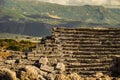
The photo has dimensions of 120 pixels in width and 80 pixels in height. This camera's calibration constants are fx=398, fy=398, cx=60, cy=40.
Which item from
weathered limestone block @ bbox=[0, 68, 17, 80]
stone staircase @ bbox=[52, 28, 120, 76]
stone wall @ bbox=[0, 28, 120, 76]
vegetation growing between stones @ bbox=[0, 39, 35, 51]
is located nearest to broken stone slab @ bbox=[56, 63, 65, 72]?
stone wall @ bbox=[0, 28, 120, 76]

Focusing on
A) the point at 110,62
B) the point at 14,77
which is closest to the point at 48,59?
the point at 110,62

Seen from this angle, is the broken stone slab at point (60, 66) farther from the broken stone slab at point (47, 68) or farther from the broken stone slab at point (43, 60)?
the broken stone slab at point (47, 68)

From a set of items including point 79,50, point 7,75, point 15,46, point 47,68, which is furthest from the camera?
point 15,46

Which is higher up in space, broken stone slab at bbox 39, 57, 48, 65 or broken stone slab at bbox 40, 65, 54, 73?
broken stone slab at bbox 39, 57, 48, 65

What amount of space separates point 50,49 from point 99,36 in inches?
240

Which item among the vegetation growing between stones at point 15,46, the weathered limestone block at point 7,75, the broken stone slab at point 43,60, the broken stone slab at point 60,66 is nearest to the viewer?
the weathered limestone block at point 7,75

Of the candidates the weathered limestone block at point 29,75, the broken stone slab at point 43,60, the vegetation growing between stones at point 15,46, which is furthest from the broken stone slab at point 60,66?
the vegetation growing between stones at point 15,46

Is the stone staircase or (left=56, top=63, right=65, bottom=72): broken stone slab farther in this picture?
the stone staircase

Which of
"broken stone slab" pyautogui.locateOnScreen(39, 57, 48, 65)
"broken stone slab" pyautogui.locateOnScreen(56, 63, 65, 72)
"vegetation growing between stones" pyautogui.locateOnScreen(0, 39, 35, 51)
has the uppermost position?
"broken stone slab" pyautogui.locateOnScreen(39, 57, 48, 65)

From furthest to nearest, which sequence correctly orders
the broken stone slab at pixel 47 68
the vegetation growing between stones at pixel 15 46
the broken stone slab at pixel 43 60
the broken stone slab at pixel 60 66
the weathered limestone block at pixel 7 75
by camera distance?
the vegetation growing between stones at pixel 15 46, the broken stone slab at pixel 43 60, the broken stone slab at pixel 60 66, the broken stone slab at pixel 47 68, the weathered limestone block at pixel 7 75

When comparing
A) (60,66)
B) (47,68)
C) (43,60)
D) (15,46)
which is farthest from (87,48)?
(15,46)

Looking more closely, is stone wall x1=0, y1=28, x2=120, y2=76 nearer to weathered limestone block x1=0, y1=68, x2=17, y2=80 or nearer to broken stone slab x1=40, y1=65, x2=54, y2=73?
broken stone slab x1=40, y1=65, x2=54, y2=73

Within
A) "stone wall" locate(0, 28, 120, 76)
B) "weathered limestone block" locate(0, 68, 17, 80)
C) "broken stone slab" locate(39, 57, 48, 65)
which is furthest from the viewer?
"stone wall" locate(0, 28, 120, 76)

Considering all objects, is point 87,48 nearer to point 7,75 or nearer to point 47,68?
point 47,68
